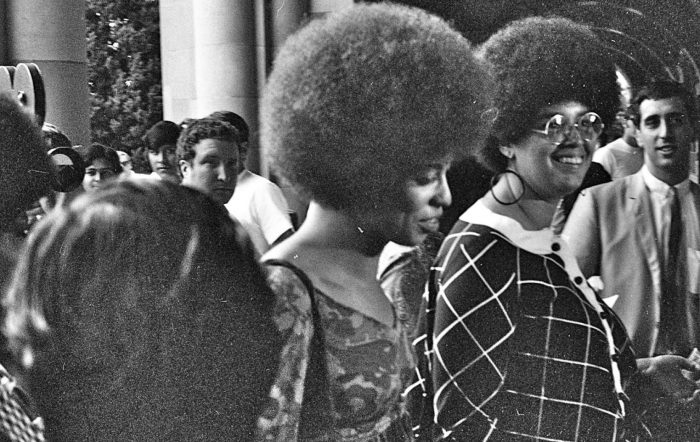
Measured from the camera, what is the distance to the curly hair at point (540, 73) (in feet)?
10.5

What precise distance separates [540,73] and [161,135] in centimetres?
120

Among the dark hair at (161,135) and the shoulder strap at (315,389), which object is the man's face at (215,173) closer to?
the dark hair at (161,135)

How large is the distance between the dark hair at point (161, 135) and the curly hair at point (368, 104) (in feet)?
1.30

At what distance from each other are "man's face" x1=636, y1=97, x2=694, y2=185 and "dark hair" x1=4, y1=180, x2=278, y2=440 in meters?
1.30

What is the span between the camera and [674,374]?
3.34 meters

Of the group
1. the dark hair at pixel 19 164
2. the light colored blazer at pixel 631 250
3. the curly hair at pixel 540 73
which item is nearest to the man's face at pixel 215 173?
the dark hair at pixel 19 164

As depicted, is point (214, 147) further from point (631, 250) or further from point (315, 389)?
point (631, 250)

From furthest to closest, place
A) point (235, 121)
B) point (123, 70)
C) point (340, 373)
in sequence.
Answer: point (123, 70)
point (235, 121)
point (340, 373)

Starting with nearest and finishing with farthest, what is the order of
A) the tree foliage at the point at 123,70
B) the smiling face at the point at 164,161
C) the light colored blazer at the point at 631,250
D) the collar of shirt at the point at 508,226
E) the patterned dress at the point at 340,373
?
the patterned dress at the point at 340,373
the collar of shirt at the point at 508,226
the light colored blazer at the point at 631,250
the smiling face at the point at 164,161
the tree foliage at the point at 123,70

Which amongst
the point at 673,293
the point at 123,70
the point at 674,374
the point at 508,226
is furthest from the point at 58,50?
the point at 674,374

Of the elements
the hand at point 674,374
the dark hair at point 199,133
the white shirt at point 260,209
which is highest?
the dark hair at point 199,133

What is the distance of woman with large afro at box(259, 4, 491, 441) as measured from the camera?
2.93m

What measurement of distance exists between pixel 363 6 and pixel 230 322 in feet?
3.39

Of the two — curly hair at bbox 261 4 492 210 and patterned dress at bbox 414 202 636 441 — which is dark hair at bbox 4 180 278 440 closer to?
curly hair at bbox 261 4 492 210
